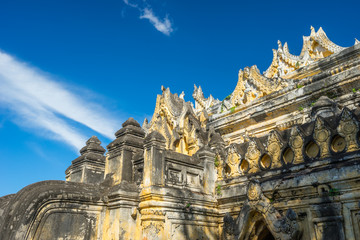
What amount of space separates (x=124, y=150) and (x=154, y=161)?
1.51m

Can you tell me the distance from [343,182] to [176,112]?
7.49 m

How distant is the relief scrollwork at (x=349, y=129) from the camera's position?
7652 mm

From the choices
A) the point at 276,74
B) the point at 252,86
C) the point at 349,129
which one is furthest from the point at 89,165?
the point at 276,74

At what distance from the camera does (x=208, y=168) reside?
1068 centimetres

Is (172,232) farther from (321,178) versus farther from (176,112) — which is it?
(176,112)

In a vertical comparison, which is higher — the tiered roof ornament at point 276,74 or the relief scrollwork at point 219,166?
the tiered roof ornament at point 276,74

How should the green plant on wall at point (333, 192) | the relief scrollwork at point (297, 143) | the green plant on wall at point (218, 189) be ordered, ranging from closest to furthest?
the green plant on wall at point (333, 192) < the relief scrollwork at point (297, 143) < the green plant on wall at point (218, 189)

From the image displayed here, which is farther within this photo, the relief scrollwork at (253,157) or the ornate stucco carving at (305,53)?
the ornate stucco carving at (305,53)

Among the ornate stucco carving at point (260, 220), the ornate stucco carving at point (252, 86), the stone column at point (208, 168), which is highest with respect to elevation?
the ornate stucco carving at point (252, 86)

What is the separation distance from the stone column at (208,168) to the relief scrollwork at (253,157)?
1.29 meters

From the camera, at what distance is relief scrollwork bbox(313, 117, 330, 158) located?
810cm

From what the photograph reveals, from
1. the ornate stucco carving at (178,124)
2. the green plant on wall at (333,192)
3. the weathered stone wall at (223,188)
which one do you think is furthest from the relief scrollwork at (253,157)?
the ornate stucco carving at (178,124)

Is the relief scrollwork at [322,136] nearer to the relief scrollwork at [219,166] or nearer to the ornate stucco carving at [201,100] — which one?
the relief scrollwork at [219,166]

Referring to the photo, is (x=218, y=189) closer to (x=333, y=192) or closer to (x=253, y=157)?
(x=253, y=157)
